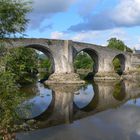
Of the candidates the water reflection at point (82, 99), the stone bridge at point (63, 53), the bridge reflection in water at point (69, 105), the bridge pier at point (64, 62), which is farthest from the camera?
the bridge pier at point (64, 62)

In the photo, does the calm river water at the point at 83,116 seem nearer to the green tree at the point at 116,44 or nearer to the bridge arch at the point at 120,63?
the bridge arch at the point at 120,63

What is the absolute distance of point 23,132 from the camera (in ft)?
65.0

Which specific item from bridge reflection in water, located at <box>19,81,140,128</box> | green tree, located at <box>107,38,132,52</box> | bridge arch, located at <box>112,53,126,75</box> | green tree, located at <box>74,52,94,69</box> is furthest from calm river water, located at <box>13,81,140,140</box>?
green tree, located at <box>74,52,94,69</box>

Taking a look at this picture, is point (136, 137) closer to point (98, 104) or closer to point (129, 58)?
point (98, 104)

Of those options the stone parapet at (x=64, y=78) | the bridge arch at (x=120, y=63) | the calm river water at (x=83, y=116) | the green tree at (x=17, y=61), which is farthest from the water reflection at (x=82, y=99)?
the bridge arch at (x=120, y=63)

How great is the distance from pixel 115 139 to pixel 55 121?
7.14 m

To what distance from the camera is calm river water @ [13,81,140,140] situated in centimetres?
1919

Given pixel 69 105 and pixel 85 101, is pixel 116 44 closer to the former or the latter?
pixel 85 101

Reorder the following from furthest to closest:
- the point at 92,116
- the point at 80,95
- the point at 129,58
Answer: the point at 129,58
the point at 80,95
the point at 92,116

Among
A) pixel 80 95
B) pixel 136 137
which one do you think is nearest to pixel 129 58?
pixel 80 95

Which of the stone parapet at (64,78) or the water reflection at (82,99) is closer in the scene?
the water reflection at (82,99)

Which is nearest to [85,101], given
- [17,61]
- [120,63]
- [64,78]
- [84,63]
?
[64,78]

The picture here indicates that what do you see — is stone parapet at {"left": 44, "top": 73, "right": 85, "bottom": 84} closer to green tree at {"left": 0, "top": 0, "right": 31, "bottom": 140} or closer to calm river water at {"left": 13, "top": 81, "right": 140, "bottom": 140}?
calm river water at {"left": 13, "top": 81, "right": 140, "bottom": 140}

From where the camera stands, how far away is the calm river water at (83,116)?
19188 millimetres
